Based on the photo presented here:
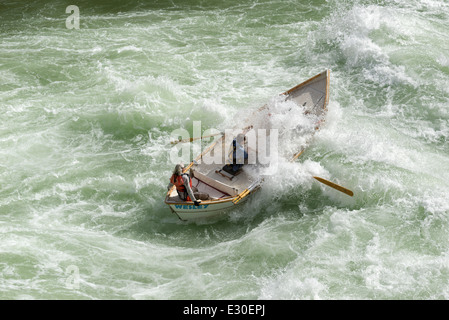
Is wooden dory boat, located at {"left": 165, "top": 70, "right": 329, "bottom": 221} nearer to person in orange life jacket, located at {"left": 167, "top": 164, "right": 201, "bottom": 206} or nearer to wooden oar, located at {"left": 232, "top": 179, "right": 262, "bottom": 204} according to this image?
wooden oar, located at {"left": 232, "top": 179, "right": 262, "bottom": 204}

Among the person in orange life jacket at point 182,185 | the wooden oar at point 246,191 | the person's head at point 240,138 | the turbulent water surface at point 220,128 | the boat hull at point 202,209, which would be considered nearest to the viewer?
the turbulent water surface at point 220,128

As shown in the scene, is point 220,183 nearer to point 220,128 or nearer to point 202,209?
point 202,209

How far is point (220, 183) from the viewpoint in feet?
38.2

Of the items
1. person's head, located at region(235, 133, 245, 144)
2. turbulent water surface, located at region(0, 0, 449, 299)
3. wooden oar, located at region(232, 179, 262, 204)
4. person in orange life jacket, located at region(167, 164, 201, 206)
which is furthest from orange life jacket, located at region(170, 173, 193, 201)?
person's head, located at region(235, 133, 245, 144)

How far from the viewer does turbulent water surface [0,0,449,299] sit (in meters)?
9.98

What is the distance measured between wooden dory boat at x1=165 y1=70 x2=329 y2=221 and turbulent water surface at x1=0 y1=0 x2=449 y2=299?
353 millimetres

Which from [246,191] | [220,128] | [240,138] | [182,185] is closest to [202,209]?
[182,185]

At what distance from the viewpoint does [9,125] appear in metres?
15.0

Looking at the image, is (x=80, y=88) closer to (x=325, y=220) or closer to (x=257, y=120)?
(x=257, y=120)

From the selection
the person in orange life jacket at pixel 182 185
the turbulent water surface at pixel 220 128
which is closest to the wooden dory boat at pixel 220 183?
the person in orange life jacket at pixel 182 185

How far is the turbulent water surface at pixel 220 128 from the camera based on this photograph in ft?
32.7

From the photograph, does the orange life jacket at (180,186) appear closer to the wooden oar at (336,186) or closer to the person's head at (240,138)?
the person's head at (240,138)

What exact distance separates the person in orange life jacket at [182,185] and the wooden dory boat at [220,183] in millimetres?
129
